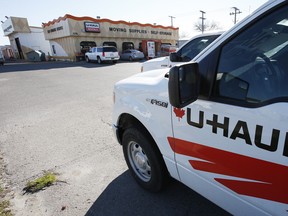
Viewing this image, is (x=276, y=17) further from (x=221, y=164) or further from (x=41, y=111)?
(x=41, y=111)

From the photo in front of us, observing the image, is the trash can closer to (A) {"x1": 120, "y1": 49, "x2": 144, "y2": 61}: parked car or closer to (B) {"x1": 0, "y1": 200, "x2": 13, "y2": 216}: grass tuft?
(A) {"x1": 120, "y1": 49, "x2": 144, "y2": 61}: parked car

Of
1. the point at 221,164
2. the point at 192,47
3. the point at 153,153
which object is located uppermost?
the point at 192,47

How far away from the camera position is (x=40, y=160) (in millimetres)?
3521

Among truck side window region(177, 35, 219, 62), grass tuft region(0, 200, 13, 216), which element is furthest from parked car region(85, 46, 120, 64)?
grass tuft region(0, 200, 13, 216)

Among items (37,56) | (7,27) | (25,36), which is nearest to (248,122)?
(37,56)

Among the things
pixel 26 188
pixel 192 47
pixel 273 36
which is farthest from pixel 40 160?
pixel 192 47

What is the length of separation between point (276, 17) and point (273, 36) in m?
0.14

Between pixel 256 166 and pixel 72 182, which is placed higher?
pixel 256 166

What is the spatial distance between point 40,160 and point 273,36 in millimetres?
3666

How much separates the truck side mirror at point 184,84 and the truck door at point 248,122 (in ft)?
0.44

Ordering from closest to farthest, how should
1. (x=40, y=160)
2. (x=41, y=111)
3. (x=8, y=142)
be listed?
(x=40, y=160) → (x=8, y=142) → (x=41, y=111)

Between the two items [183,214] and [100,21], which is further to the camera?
[100,21]

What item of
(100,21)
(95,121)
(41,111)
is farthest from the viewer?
(100,21)

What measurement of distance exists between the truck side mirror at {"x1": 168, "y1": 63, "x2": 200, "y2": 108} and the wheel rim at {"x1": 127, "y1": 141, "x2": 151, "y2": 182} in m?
1.29
